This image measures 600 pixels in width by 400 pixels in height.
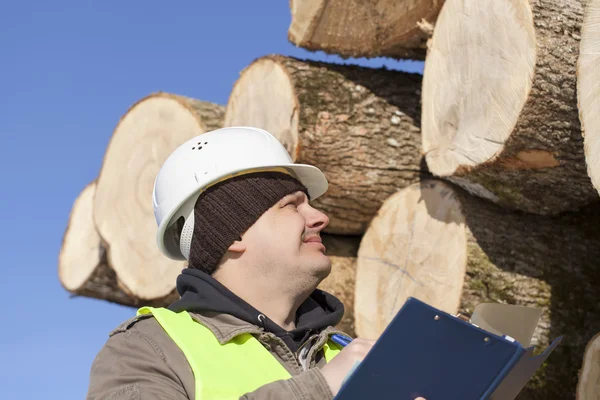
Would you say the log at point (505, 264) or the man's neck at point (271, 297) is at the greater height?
the man's neck at point (271, 297)

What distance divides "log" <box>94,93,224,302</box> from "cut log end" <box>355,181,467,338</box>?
143 cm

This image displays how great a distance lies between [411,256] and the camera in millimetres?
3570

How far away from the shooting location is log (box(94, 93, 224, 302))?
497 centimetres

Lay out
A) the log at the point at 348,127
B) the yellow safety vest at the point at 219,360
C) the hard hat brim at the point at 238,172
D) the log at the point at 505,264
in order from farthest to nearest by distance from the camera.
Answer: the log at the point at 348,127, the log at the point at 505,264, the hard hat brim at the point at 238,172, the yellow safety vest at the point at 219,360

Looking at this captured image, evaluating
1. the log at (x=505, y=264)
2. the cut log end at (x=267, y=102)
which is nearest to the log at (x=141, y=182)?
the cut log end at (x=267, y=102)

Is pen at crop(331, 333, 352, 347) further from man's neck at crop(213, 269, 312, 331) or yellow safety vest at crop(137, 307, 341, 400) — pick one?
yellow safety vest at crop(137, 307, 341, 400)

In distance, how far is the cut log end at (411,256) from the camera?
11.0 feet

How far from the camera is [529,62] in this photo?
2871 mm

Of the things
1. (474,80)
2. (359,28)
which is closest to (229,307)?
(474,80)

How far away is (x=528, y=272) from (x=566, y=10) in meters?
1.06

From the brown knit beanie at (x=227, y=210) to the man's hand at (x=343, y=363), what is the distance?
572 millimetres

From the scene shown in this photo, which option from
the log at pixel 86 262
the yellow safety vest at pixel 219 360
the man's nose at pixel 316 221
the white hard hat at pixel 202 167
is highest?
the white hard hat at pixel 202 167

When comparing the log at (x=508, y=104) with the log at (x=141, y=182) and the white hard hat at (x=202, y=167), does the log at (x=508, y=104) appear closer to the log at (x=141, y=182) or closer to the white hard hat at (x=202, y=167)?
the white hard hat at (x=202, y=167)

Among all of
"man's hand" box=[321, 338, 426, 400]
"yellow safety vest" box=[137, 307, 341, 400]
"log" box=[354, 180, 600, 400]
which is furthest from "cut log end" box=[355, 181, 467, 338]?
"man's hand" box=[321, 338, 426, 400]
